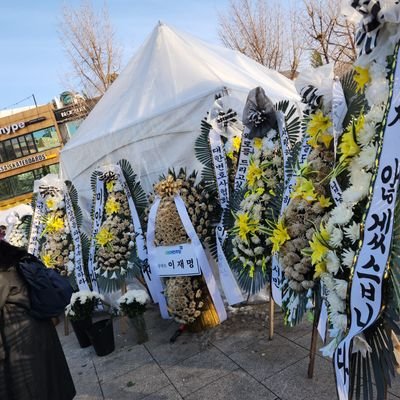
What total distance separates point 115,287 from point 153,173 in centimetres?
157

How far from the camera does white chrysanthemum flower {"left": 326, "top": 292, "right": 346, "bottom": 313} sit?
1.82 metres

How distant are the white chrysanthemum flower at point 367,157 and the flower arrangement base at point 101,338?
343 cm

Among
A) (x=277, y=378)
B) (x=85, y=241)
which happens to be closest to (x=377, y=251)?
(x=277, y=378)

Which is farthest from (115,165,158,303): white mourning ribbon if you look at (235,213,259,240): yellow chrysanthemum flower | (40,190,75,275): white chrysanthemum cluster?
(235,213,259,240): yellow chrysanthemum flower

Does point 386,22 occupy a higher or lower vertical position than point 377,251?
higher

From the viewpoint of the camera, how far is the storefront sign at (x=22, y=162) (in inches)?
1342

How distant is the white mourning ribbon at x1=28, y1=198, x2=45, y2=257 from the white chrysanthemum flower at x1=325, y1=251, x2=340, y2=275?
5.08 meters

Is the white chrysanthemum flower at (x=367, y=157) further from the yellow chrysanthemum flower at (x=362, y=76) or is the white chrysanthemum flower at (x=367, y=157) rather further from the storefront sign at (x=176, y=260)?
the storefront sign at (x=176, y=260)

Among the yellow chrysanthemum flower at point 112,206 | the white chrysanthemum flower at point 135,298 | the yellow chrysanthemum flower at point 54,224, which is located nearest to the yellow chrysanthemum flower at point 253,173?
the white chrysanthemum flower at point 135,298

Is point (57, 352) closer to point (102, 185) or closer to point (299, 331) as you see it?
point (299, 331)

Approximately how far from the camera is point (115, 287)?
4828mm

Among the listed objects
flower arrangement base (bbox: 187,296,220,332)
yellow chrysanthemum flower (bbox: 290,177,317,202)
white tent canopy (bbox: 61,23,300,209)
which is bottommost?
flower arrangement base (bbox: 187,296,220,332)

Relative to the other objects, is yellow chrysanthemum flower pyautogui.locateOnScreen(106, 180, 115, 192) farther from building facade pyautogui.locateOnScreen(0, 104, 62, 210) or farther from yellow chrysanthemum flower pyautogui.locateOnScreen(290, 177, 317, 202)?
building facade pyautogui.locateOnScreen(0, 104, 62, 210)

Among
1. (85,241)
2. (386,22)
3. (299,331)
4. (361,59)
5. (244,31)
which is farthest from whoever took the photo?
(244,31)
